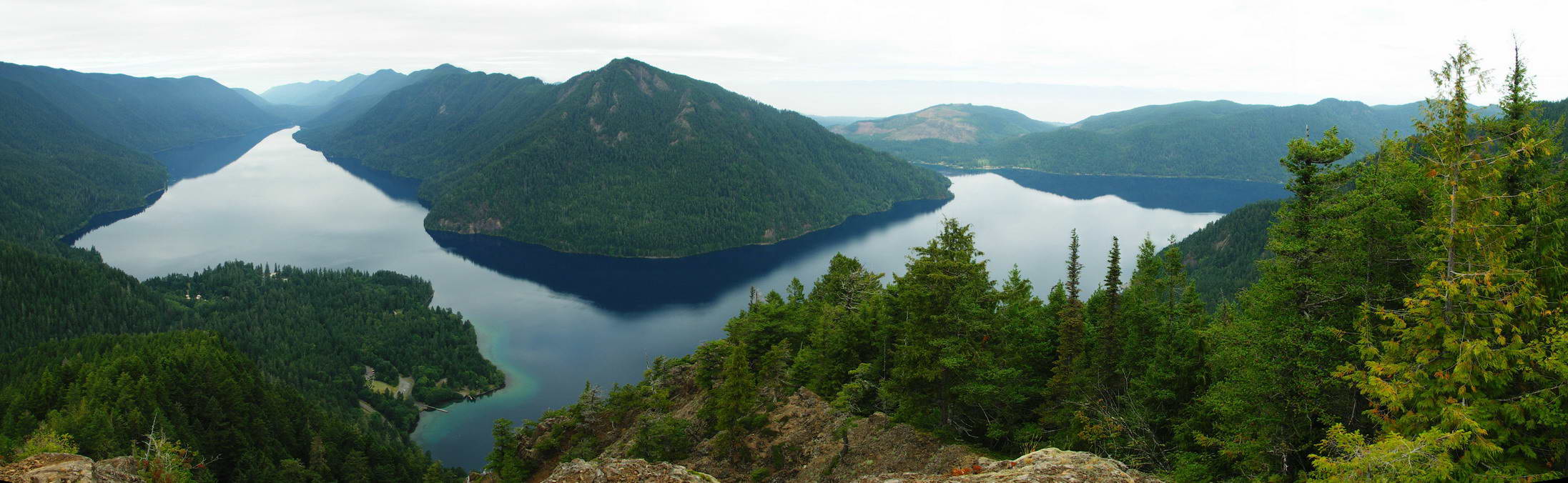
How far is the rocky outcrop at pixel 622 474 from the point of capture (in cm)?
1567

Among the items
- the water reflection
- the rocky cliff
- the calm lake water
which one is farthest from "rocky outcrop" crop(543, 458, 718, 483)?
the water reflection

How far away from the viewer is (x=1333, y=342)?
61.7 feet

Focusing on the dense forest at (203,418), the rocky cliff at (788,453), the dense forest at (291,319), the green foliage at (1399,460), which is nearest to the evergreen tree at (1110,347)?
the rocky cliff at (788,453)

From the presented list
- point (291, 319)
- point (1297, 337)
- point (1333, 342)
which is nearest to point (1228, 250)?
point (1333, 342)

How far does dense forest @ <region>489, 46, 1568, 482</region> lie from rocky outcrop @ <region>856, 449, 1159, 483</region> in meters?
3.91

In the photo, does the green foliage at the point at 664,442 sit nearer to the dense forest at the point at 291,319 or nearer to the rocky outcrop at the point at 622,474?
the rocky outcrop at the point at 622,474

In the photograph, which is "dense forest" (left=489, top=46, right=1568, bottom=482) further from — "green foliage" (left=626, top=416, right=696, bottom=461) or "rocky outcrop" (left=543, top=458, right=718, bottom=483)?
"rocky outcrop" (left=543, top=458, right=718, bottom=483)

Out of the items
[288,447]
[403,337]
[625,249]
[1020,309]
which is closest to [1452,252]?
[1020,309]

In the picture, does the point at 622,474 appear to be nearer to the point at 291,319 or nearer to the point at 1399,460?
the point at 1399,460

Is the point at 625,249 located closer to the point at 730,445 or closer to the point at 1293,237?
the point at 730,445

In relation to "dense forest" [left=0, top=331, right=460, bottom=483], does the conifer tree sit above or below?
above

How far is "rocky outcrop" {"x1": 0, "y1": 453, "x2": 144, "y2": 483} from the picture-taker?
16531 millimetres

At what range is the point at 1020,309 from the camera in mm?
34438

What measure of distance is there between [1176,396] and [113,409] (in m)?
87.8
